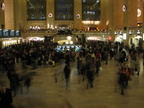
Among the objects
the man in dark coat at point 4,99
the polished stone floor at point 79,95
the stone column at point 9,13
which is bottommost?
the polished stone floor at point 79,95

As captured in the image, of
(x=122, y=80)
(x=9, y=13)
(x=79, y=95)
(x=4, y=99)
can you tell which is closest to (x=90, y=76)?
(x=79, y=95)

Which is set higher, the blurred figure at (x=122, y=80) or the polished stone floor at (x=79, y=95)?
the blurred figure at (x=122, y=80)

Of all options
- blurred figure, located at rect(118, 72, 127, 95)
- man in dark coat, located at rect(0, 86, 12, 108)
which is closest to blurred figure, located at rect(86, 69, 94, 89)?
blurred figure, located at rect(118, 72, 127, 95)

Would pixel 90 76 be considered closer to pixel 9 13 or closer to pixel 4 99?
pixel 4 99

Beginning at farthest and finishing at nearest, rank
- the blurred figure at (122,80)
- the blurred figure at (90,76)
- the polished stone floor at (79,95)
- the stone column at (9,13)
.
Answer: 1. the stone column at (9,13)
2. the blurred figure at (90,76)
3. the blurred figure at (122,80)
4. the polished stone floor at (79,95)

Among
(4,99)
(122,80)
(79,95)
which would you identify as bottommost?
(79,95)

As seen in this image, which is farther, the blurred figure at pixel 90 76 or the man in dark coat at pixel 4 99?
the blurred figure at pixel 90 76

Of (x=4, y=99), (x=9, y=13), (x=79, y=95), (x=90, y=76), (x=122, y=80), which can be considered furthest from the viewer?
(x=9, y=13)

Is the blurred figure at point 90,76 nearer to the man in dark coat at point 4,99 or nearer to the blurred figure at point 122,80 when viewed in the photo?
the blurred figure at point 122,80

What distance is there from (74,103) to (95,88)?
2127mm

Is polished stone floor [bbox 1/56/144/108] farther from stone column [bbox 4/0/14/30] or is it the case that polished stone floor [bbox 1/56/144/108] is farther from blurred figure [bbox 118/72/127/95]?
stone column [bbox 4/0/14/30]

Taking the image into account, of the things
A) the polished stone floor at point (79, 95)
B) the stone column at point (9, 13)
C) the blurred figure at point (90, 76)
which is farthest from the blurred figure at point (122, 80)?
the stone column at point (9, 13)

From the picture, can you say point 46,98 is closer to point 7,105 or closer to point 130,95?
point 7,105

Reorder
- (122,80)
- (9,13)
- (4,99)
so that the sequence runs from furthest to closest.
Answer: (9,13) → (122,80) → (4,99)
